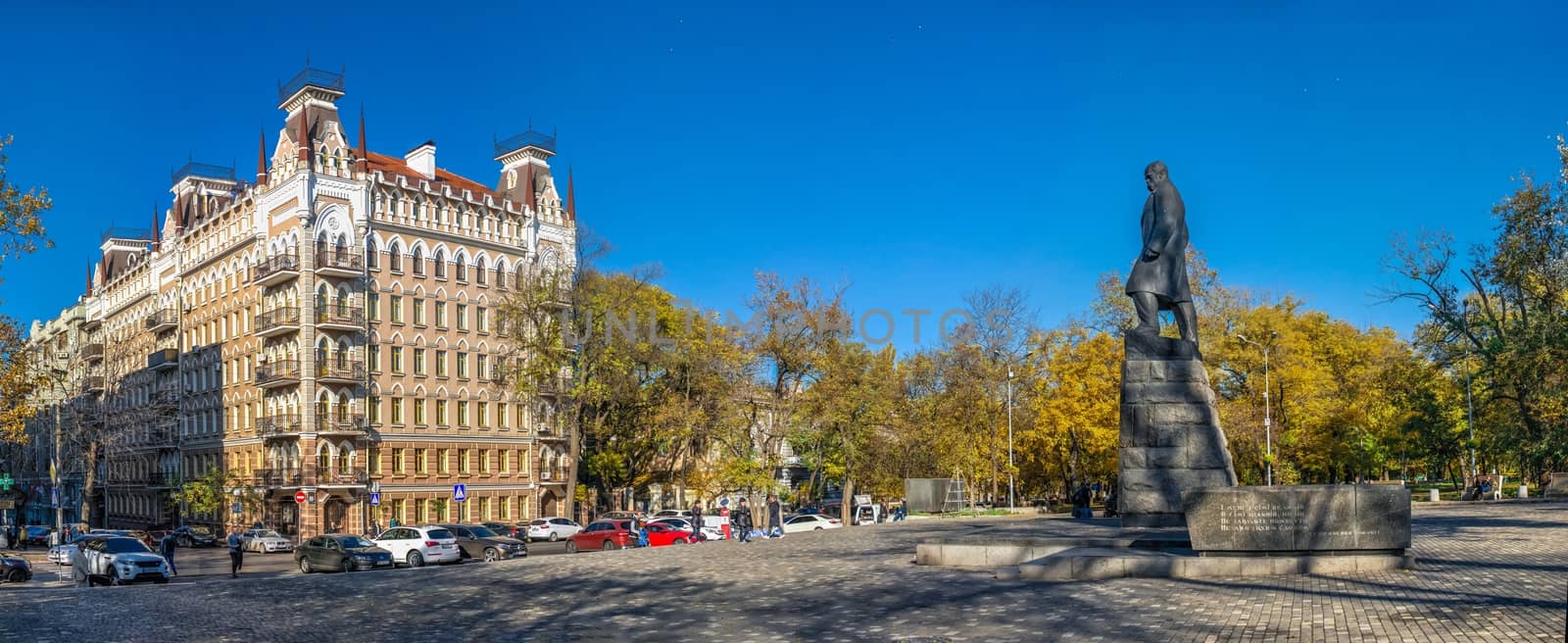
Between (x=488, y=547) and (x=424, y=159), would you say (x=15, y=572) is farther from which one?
(x=424, y=159)

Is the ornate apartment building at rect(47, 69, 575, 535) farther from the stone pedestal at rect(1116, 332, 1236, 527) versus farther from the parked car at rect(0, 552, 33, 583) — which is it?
the stone pedestal at rect(1116, 332, 1236, 527)

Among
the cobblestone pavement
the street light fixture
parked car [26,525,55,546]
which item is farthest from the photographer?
parked car [26,525,55,546]

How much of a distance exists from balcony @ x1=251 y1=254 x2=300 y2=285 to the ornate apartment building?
5.6 inches

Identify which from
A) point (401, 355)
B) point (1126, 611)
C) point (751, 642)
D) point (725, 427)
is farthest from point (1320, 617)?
point (401, 355)

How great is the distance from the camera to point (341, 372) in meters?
60.6

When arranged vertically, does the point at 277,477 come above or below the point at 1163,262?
below

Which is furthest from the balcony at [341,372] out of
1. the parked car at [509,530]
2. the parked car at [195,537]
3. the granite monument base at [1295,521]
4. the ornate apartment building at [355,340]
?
the granite monument base at [1295,521]

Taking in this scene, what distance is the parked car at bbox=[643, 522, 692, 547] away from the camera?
43.4 meters

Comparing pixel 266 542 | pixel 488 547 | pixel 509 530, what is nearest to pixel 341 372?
pixel 266 542

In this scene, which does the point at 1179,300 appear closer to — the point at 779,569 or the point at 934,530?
the point at 779,569

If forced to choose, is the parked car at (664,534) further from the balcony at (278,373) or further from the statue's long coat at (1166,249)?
the balcony at (278,373)

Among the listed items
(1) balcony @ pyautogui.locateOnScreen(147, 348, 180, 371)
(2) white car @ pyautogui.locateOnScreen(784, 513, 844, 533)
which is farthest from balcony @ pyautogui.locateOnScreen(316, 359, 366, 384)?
(2) white car @ pyautogui.locateOnScreen(784, 513, 844, 533)

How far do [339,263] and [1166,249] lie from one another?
46.4 m

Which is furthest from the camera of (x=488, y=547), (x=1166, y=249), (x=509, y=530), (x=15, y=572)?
(x=509, y=530)
